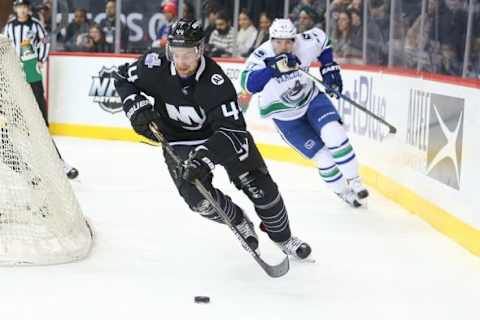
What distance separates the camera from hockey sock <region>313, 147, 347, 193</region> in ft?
19.7

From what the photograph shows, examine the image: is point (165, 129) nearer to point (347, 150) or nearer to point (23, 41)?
point (347, 150)

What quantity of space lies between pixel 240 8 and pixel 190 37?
18.1ft

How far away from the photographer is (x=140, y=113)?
13.1ft

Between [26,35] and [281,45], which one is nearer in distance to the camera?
[281,45]

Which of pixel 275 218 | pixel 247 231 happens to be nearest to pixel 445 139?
pixel 275 218

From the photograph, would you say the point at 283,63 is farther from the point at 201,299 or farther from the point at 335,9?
the point at 335,9

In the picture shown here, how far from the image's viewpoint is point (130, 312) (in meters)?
3.58

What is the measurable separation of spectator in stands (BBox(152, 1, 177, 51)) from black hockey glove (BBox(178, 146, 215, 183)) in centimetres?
584

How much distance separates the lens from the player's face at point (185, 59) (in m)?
3.86

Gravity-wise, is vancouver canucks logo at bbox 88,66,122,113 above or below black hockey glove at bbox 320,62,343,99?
below

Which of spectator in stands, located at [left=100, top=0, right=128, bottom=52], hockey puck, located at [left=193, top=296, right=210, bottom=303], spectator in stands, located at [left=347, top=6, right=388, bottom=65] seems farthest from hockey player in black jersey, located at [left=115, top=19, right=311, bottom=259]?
spectator in stands, located at [left=100, top=0, right=128, bottom=52]

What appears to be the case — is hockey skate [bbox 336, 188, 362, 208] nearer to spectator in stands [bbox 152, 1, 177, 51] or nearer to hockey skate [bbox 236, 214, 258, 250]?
hockey skate [bbox 236, 214, 258, 250]

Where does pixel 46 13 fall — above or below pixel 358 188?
above

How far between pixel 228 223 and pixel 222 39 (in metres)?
5.60
